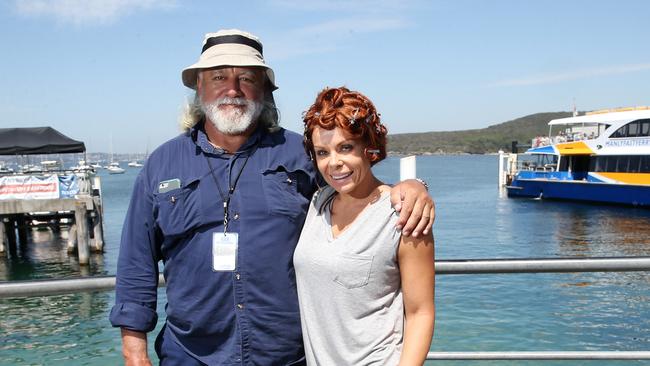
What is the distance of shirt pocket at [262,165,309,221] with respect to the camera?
235 centimetres

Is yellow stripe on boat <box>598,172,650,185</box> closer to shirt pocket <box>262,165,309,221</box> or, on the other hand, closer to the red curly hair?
shirt pocket <box>262,165,309,221</box>

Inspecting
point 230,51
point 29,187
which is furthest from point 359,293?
point 29,187

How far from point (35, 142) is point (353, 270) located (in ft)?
80.3

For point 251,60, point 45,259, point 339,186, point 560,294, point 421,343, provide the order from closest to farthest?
1. point 421,343
2. point 339,186
3. point 251,60
4. point 560,294
5. point 45,259

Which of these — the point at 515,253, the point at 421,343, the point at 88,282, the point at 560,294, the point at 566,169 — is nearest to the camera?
the point at 421,343

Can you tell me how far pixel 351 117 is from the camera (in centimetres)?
205

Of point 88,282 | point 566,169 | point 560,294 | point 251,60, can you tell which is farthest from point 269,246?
point 566,169

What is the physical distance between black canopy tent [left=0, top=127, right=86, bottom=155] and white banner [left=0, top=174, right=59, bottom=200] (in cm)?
130

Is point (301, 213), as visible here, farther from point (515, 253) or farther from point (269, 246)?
point (515, 253)

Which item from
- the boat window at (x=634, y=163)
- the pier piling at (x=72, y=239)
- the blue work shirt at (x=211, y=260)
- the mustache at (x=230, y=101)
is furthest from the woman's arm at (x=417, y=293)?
the boat window at (x=634, y=163)

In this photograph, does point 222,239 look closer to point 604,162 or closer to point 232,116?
point 232,116

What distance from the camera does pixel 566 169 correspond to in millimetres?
44250

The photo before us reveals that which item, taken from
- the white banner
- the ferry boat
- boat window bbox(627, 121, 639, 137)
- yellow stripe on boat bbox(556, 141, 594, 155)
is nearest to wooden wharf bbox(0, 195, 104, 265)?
the white banner

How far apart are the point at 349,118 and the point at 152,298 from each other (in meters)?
1.10
